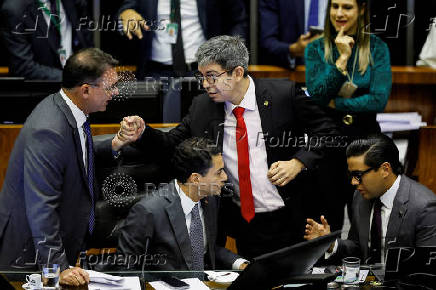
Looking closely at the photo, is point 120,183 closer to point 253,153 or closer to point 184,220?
point 184,220

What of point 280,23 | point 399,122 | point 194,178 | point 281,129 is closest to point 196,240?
point 194,178

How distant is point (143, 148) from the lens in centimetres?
351

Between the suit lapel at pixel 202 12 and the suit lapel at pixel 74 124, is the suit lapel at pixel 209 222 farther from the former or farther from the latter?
the suit lapel at pixel 202 12

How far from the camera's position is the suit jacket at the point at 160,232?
3.20 meters

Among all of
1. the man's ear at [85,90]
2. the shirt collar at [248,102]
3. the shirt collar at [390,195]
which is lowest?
the shirt collar at [390,195]

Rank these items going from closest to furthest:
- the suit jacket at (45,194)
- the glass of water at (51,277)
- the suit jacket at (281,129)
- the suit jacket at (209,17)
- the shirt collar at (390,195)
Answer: the glass of water at (51,277), the suit jacket at (45,194), the shirt collar at (390,195), the suit jacket at (281,129), the suit jacket at (209,17)

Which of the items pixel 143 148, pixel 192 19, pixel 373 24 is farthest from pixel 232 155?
pixel 373 24

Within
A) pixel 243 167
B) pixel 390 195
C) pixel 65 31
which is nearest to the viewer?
pixel 390 195

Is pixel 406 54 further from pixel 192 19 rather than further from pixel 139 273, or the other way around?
pixel 139 273

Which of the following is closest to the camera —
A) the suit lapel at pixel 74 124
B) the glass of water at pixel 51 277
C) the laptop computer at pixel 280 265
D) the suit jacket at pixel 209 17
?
the laptop computer at pixel 280 265

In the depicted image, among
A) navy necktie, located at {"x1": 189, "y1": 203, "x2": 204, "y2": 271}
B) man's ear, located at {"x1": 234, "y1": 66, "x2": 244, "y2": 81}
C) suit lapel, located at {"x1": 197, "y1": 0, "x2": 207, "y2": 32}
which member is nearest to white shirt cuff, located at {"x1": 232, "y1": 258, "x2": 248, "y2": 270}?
navy necktie, located at {"x1": 189, "y1": 203, "x2": 204, "y2": 271}

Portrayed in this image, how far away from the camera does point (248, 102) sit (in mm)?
3564

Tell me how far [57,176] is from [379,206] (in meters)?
1.39

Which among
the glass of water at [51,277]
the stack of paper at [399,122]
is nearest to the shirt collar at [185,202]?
the glass of water at [51,277]
